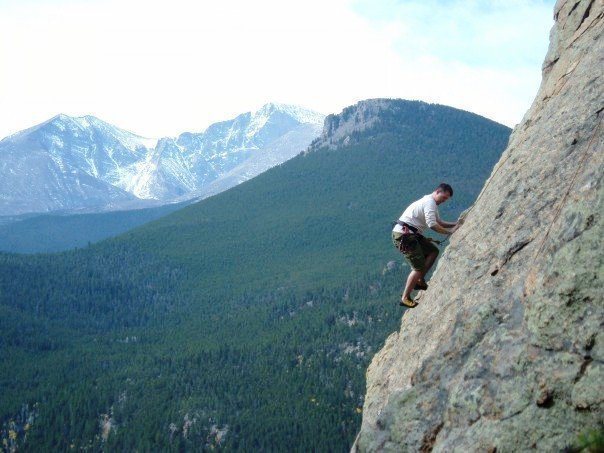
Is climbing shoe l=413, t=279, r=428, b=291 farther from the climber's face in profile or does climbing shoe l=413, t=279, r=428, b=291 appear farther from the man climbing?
the climber's face in profile

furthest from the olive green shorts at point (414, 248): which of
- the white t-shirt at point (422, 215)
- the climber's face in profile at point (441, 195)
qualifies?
the climber's face in profile at point (441, 195)

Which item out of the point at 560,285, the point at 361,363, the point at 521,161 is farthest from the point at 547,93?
the point at 361,363

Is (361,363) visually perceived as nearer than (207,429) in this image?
No

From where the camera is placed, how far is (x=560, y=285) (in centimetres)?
1210

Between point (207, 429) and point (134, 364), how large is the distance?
143 ft

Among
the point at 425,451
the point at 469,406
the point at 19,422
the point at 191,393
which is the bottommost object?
the point at 19,422

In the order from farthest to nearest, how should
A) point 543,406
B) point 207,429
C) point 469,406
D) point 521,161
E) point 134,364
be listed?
point 134,364 < point 207,429 < point 521,161 < point 469,406 < point 543,406

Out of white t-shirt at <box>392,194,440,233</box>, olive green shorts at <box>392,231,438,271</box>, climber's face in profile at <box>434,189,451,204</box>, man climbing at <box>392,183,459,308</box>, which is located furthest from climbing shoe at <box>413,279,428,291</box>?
climber's face in profile at <box>434,189,451,204</box>

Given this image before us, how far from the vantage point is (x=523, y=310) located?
13172 mm

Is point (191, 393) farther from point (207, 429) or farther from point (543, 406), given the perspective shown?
point (543, 406)

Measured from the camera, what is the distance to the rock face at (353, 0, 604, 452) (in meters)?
11.7

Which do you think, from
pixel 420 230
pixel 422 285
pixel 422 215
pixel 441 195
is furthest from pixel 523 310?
pixel 422 285

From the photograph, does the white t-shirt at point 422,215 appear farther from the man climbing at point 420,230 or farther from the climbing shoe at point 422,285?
the climbing shoe at point 422,285

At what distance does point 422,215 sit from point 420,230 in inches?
19.6
